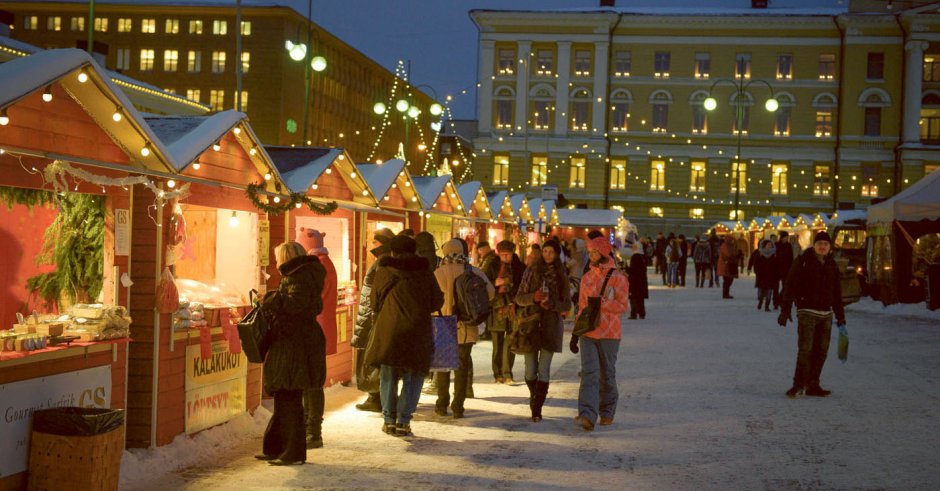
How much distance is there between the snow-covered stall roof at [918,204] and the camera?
73.2 ft

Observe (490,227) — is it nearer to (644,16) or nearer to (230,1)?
(644,16)

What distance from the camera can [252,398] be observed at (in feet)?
33.0

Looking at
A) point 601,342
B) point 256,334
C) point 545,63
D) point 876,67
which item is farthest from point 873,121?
point 256,334

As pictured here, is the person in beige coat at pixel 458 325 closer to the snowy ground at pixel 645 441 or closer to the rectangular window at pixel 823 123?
the snowy ground at pixel 645 441

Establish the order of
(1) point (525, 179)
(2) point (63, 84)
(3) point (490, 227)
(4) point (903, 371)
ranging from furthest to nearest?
(1) point (525, 179), (3) point (490, 227), (4) point (903, 371), (2) point (63, 84)

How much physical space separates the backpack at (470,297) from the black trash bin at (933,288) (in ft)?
50.6

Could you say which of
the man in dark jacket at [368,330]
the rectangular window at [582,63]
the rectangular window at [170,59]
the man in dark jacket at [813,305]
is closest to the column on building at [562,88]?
the rectangular window at [582,63]

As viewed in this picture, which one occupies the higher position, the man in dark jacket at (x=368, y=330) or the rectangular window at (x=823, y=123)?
the rectangular window at (x=823, y=123)

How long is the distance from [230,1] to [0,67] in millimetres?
79785

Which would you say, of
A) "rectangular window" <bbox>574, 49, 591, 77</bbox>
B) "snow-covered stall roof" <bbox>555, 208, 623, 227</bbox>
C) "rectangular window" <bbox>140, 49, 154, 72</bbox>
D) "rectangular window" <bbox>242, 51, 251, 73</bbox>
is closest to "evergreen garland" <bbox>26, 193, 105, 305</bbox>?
Answer: "snow-covered stall roof" <bbox>555, 208, 623, 227</bbox>

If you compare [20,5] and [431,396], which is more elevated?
[20,5]

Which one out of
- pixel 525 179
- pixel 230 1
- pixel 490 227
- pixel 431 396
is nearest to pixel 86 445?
pixel 431 396

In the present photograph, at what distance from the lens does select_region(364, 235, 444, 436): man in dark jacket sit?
344 inches

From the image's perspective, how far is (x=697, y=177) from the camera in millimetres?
68562
